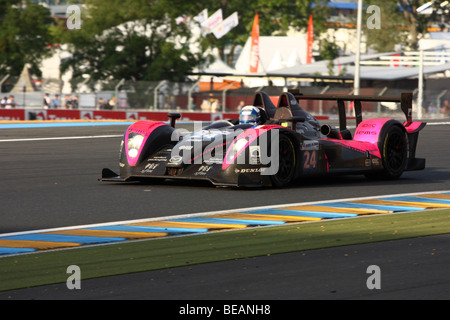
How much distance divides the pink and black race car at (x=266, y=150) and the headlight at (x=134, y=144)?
14 mm

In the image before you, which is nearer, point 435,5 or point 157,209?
point 157,209

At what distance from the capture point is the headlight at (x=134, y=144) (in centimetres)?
1252

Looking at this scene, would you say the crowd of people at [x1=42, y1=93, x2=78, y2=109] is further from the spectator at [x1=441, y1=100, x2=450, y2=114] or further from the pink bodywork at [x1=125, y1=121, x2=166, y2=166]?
the pink bodywork at [x1=125, y1=121, x2=166, y2=166]

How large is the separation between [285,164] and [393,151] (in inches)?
93.3

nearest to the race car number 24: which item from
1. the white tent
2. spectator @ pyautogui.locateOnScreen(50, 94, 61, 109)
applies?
spectator @ pyautogui.locateOnScreen(50, 94, 61, 109)

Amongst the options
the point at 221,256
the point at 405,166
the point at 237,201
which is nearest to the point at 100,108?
the point at 405,166

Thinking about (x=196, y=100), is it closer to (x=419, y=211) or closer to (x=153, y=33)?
(x=153, y=33)

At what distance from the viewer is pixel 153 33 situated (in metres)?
49.8

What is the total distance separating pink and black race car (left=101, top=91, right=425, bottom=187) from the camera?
39.0ft

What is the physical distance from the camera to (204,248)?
7973mm

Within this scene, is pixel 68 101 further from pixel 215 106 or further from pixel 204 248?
pixel 204 248

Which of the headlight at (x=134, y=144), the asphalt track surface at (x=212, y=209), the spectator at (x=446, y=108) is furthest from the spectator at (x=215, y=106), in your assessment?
the headlight at (x=134, y=144)

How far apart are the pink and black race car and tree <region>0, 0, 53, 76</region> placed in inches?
1548

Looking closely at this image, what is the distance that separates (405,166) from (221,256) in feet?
24.0
